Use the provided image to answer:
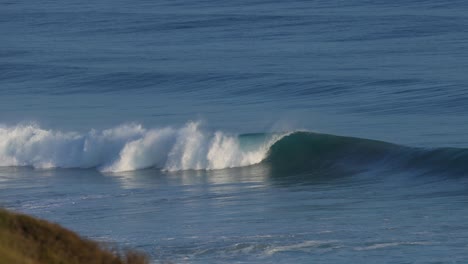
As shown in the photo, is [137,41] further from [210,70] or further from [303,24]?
[210,70]

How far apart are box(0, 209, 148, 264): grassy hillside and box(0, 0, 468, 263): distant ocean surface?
189 inches

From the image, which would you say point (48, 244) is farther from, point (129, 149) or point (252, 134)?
point (252, 134)

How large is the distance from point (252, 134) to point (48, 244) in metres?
17.8

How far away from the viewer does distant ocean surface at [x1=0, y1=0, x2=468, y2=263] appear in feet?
51.3

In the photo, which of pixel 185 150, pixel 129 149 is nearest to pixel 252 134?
pixel 185 150

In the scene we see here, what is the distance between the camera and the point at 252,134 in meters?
26.4

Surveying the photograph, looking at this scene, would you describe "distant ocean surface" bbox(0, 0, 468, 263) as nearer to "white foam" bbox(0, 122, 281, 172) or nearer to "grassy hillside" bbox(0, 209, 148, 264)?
"white foam" bbox(0, 122, 281, 172)

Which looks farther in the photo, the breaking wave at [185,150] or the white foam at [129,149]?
the white foam at [129,149]

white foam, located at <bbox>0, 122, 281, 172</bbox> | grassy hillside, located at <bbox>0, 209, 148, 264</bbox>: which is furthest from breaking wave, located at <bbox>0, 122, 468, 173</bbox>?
grassy hillside, located at <bbox>0, 209, 148, 264</bbox>

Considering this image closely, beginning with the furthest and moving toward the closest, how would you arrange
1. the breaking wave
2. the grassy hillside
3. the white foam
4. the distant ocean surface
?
the white foam
the breaking wave
the distant ocean surface
the grassy hillside

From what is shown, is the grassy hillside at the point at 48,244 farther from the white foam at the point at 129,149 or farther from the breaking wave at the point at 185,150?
the white foam at the point at 129,149

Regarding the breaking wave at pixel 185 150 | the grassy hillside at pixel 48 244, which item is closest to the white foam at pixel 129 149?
the breaking wave at pixel 185 150

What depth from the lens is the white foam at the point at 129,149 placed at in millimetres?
25219

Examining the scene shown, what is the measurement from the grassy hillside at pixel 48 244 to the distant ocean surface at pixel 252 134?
481cm
